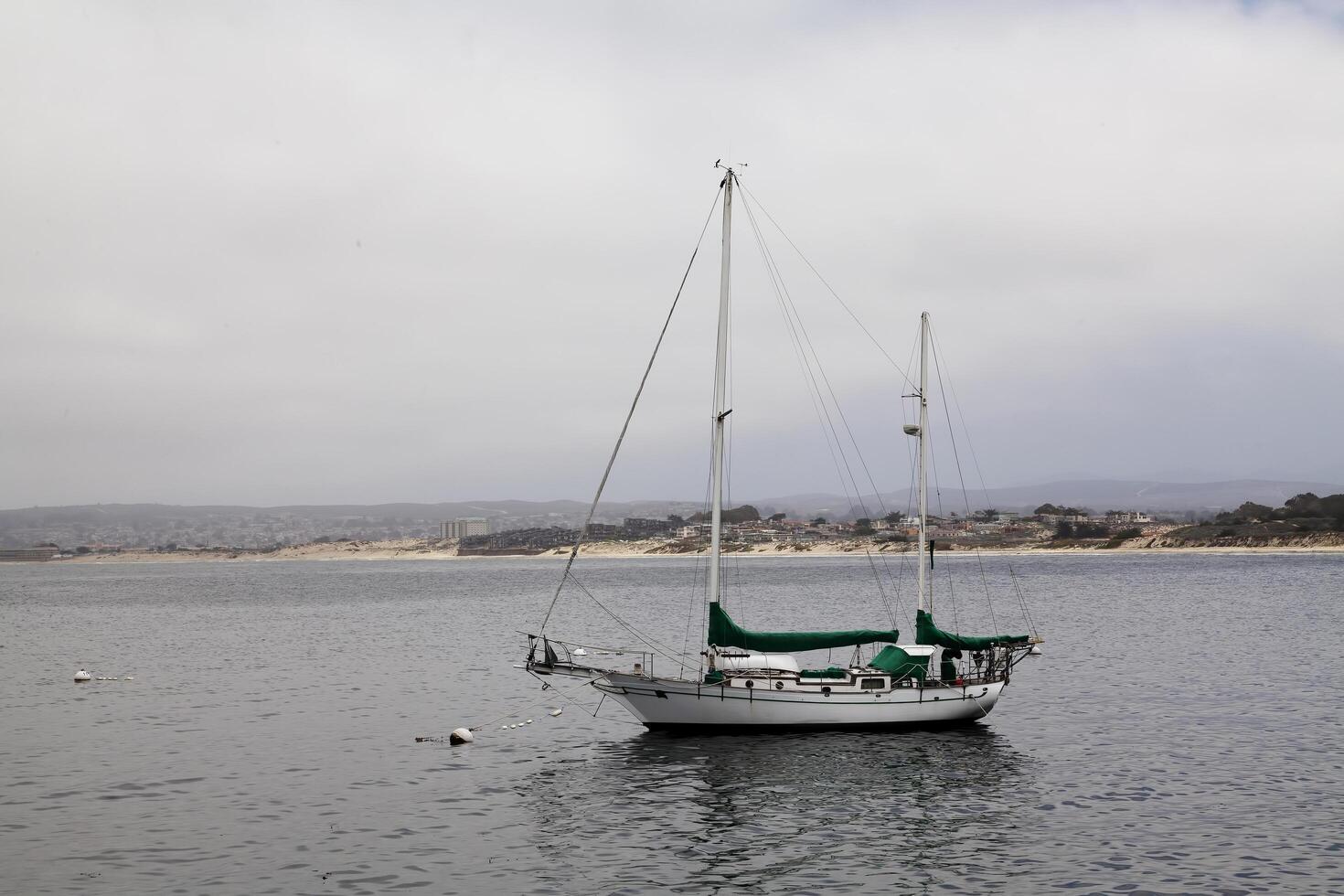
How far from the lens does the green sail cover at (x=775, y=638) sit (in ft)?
140

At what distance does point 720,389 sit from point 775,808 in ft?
51.3

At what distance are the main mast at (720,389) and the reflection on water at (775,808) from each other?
655 cm

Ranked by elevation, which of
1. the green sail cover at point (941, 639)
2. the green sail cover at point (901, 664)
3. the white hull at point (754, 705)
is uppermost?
the green sail cover at point (941, 639)

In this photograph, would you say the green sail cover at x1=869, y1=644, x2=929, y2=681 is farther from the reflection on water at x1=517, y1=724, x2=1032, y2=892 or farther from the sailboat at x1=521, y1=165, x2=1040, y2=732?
the reflection on water at x1=517, y1=724, x2=1032, y2=892

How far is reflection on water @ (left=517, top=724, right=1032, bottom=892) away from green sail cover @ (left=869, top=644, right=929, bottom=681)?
226 centimetres

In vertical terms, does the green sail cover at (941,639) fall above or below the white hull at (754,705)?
above

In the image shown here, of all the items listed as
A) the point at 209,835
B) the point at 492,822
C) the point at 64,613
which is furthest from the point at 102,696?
the point at 64,613

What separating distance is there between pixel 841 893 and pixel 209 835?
658 inches

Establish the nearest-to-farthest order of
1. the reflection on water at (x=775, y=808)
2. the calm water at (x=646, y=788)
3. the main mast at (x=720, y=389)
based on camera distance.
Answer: the calm water at (x=646, y=788), the reflection on water at (x=775, y=808), the main mast at (x=720, y=389)

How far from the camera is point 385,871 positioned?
89.2 ft

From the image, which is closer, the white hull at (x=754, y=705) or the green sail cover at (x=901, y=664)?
the white hull at (x=754, y=705)

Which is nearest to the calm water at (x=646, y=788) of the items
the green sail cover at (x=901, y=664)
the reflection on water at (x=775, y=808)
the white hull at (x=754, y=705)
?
the reflection on water at (x=775, y=808)

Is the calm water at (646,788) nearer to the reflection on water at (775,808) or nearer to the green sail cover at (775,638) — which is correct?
the reflection on water at (775,808)

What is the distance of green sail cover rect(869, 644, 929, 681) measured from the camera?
44.5 meters
